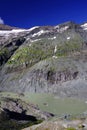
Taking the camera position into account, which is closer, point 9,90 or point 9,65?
point 9,90

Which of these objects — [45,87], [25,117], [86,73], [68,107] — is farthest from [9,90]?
[25,117]

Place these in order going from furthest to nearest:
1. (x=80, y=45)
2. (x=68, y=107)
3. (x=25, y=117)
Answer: (x=80, y=45) < (x=68, y=107) < (x=25, y=117)

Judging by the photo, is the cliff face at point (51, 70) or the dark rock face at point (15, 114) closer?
the dark rock face at point (15, 114)

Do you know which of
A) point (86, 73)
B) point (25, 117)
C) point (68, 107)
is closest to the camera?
point (25, 117)

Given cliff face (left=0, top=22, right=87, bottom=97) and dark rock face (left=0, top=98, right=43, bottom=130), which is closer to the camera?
dark rock face (left=0, top=98, right=43, bottom=130)

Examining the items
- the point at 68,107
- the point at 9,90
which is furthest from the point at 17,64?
the point at 68,107

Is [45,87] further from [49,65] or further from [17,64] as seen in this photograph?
[17,64]

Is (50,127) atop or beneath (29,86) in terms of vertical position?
atop

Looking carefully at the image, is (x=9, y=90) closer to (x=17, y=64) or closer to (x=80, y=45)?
(x=17, y=64)

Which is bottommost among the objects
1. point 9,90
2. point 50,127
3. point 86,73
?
point 9,90

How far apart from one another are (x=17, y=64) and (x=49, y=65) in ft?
102

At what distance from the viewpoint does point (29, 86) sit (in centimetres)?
16225

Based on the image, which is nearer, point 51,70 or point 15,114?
point 15,114

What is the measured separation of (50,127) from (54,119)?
3.25 ft
